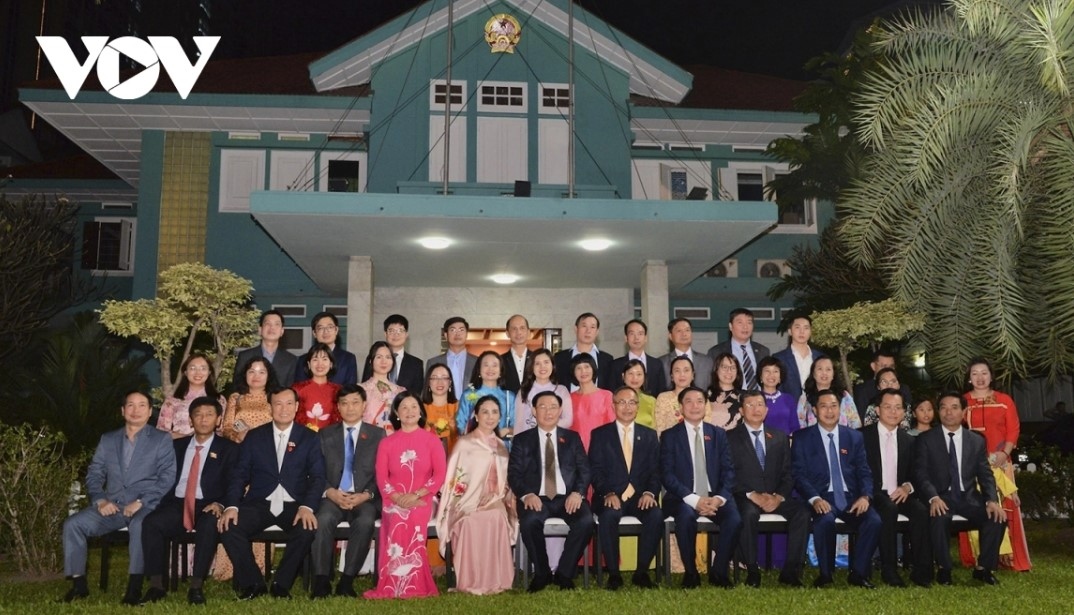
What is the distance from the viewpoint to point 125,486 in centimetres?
754

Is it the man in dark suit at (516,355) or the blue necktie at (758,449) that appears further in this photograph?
the man in dark suit at (516,355)

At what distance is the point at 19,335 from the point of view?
16.8 m

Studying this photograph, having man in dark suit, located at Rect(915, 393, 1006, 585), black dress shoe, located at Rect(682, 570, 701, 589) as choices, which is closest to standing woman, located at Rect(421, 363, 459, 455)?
black dress shoe, located at Rect(682, 570, 701, 589)

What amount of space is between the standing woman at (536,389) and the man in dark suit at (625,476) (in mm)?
571

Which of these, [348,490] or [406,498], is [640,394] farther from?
[348,490]

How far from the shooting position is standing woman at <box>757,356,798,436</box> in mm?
8632

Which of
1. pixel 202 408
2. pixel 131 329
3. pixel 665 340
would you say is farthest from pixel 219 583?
pixel 665 340

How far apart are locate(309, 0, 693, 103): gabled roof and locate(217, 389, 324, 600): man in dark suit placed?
35.8 feet

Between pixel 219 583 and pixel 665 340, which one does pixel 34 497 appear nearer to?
pixel 219 583

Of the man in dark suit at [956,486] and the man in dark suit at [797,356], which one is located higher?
the man in dark suit at [797,356]

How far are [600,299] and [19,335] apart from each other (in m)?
10.5

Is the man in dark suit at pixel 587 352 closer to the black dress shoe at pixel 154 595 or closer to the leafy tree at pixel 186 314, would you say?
the black dress shoe at pixel 154 595

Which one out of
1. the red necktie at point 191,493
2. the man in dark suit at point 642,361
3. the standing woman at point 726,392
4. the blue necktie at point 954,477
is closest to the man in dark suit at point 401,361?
the red necktie at point 191,493

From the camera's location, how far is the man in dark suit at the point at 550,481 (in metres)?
7.51
